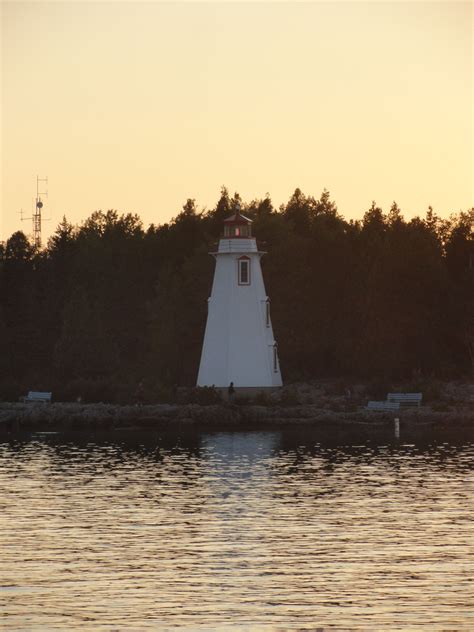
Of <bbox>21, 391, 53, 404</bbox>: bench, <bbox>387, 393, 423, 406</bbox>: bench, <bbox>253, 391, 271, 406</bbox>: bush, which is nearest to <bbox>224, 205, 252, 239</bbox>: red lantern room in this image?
<bbox>253, 391, 271, 406</bbox>: bush

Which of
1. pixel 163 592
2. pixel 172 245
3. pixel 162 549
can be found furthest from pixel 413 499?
pixel 172 245

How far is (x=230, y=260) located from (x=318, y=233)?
23.0 m

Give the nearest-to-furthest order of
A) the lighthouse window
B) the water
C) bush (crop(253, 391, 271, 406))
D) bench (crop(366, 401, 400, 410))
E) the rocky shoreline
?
the water < the rocky shoreline < bench (crop(366, 401, 400, 410)) < bush (crop(253, 391, 271, 406)) < the lighthouse window

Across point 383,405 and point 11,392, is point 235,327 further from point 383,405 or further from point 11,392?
point 11,392

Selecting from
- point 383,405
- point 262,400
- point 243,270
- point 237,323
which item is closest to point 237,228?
point 243,270

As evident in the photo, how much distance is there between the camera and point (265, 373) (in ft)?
251

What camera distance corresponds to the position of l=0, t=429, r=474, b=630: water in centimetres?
2675

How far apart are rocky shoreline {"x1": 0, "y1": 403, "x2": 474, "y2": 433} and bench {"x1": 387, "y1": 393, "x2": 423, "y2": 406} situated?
58.1 inches

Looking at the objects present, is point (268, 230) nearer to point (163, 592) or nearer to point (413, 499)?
point (413, 499)

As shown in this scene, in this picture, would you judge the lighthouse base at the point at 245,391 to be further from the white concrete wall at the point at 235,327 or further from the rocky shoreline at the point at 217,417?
the rocky shoreline at the point at 217,417

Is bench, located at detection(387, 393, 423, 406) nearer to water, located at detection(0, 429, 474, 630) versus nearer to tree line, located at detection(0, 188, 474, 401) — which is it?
tree line, located at detection(0, 188, 474, 401)

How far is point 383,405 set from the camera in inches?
2945

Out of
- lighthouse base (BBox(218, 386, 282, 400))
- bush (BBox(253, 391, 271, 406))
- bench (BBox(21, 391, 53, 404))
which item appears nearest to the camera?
bush (BBox(253, 391, 271, 406))

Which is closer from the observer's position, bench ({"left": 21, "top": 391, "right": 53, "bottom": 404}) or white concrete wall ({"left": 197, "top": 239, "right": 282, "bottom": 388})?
white concrete wall ({"left": 197, "top": 239, "right": 282, "bottom": 388})
